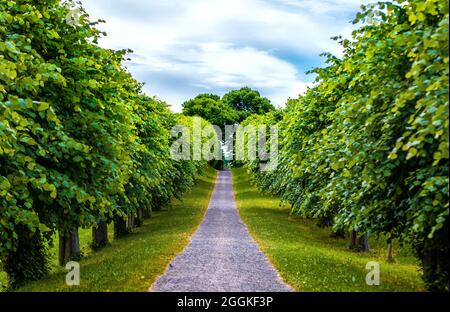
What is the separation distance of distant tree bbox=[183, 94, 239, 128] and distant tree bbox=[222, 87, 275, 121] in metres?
7.98

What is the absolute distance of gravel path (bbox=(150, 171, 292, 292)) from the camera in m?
15.8

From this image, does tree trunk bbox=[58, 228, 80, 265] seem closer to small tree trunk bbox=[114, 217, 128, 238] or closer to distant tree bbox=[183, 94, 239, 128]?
small tree trunk bbox=[114, 217, 128, 238]

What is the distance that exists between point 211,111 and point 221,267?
11623cm

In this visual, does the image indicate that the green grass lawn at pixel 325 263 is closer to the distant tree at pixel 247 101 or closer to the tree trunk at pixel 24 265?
the tree trunk at pixel 24 265

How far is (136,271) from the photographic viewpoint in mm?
18344

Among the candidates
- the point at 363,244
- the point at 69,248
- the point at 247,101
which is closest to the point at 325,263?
the point at 363,244

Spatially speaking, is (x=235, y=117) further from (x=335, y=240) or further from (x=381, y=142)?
(x=381, y=142)

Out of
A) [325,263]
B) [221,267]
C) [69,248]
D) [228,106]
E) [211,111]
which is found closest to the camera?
[221,267]

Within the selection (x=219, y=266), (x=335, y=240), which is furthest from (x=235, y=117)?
(x=219, y=266)

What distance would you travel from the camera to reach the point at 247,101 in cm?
15038

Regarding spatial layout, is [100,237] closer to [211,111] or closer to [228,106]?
[211,111]

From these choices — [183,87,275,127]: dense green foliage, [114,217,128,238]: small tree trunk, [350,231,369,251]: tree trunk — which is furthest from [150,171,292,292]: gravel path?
[183,87,275,127]: dense green foliage
